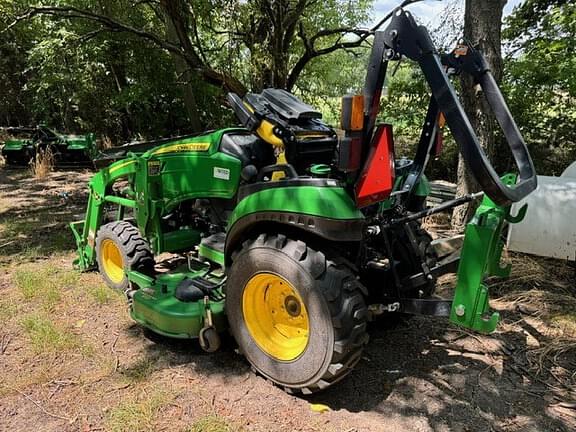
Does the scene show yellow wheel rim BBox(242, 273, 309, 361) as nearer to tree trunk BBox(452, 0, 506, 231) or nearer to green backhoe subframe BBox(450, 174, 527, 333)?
green backhoe subframe BBox(450, 174, 527, 333)

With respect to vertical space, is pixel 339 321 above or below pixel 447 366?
above

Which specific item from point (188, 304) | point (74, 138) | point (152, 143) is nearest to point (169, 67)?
point (74, 138)

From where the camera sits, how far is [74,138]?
35.0ft

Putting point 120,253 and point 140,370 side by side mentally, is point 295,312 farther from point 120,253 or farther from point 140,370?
point 120,253

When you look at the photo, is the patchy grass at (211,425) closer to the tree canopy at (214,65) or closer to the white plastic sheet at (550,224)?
the tree canopy at (214,65)

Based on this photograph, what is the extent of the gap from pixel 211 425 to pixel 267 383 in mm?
447

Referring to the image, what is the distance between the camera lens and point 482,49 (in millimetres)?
4270

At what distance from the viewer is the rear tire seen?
3688mm

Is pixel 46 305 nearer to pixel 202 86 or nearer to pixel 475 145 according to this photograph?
pixel 475 145

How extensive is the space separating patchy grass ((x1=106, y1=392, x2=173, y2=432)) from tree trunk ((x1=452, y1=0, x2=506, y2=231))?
351cm

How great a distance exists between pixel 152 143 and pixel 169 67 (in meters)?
8.96

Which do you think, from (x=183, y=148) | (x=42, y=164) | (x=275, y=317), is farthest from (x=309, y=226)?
(x=42, y=164)

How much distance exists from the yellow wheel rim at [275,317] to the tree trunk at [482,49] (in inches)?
110

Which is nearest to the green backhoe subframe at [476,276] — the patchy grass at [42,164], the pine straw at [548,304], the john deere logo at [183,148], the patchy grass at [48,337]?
the pine straw at [548,304]
